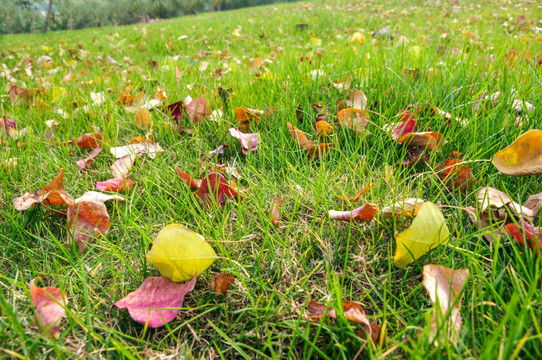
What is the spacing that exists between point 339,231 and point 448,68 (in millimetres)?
1314

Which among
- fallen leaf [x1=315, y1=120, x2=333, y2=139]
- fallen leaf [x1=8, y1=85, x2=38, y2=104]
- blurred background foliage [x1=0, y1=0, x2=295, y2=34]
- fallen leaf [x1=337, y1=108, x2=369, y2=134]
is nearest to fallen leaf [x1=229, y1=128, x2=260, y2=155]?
fallen leaf [x1=315, y1=120, x2=333, y2=139]

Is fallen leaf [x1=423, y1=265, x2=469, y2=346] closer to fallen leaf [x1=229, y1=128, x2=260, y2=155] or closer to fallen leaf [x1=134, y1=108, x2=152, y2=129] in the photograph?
fallen leaf [x1=229, y1=128, x2=260, y2=155]

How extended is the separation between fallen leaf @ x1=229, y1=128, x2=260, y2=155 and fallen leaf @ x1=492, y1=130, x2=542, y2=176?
86 cm

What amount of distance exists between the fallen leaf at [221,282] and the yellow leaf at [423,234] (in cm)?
42

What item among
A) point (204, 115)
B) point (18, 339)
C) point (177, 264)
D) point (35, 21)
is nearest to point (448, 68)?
point (204, 115)

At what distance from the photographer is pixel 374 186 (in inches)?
45.0

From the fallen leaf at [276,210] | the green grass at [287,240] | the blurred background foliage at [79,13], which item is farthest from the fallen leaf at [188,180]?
the blurred background foliage at [79,13]

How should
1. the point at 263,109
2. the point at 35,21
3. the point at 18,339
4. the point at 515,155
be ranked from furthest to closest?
1. the point at 35,21
2. the point at 263,109
3. the point at 515,155
4. the point at 18,339

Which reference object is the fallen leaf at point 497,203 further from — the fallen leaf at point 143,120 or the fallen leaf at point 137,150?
the fallen leaf at point 143,120

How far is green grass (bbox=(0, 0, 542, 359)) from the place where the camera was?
0.72 meters

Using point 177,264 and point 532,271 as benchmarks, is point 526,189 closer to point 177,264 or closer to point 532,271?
point 532,271

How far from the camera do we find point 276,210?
1.09 metres

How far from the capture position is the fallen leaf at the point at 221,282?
0.85 metres

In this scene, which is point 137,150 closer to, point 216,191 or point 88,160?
point 88,160
